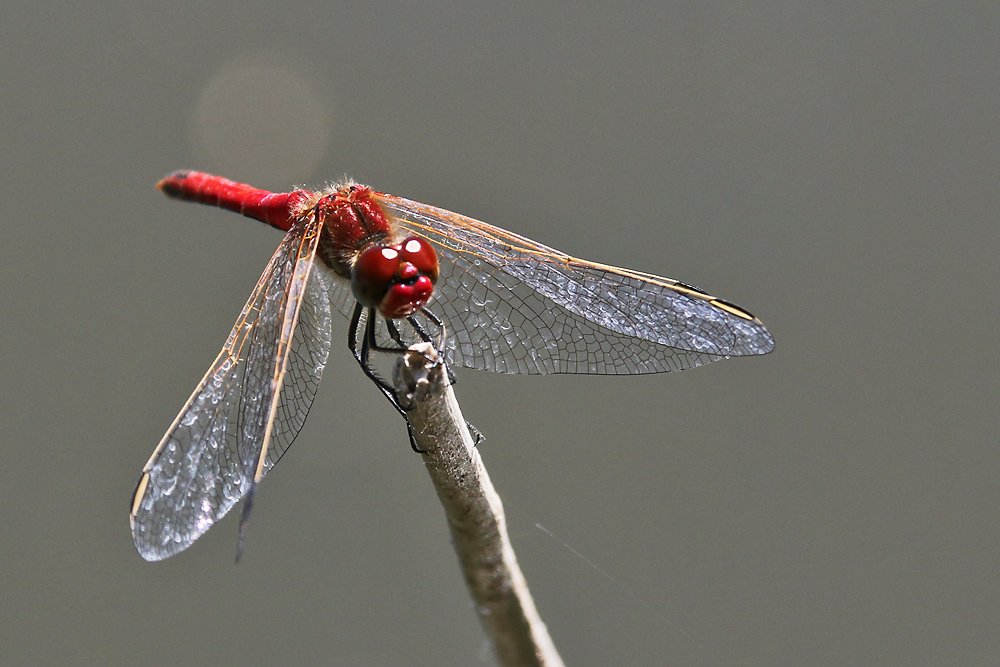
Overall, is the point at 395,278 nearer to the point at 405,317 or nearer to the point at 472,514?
the point at 405,317

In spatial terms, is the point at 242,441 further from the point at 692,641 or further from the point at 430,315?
the point at 692,641

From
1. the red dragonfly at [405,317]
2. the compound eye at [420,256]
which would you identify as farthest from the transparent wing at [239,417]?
the compound eye at [420,256]

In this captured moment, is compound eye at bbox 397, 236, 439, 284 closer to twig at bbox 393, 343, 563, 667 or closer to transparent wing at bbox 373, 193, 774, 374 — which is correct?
transparent wing at bbox 373, 193, 774, 374

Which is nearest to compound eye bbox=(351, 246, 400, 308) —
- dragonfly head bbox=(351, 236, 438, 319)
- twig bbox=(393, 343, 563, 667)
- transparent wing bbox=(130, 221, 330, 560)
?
dragonfly head bbox=(351, 236, 438, 319)

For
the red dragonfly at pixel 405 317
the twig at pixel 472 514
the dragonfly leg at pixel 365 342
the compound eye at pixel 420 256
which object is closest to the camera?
the twig at pixel 472 514

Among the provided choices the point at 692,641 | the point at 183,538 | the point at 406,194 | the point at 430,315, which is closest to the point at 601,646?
the point at 692,641

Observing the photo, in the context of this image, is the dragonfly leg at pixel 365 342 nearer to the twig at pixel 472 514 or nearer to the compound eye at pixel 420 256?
the compound eye at pixel 420 256
